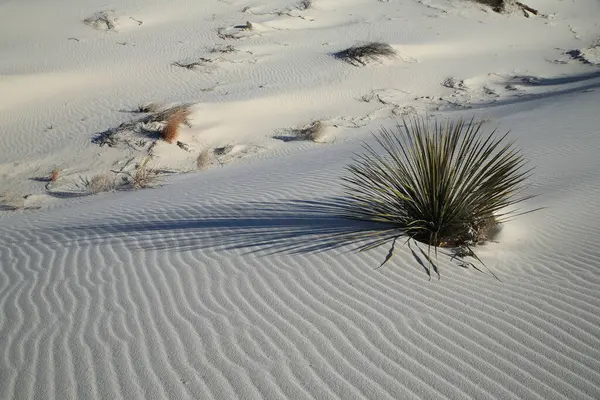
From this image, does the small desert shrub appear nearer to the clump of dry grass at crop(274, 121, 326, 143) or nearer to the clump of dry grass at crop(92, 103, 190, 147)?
the clump of dry grass at crop(92, 103, 190, 147)

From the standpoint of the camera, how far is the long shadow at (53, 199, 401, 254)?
4609 millimetres

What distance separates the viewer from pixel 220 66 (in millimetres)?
16344

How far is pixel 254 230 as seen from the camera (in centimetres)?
511

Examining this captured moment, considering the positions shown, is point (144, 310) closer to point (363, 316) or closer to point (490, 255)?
point (363, 316)

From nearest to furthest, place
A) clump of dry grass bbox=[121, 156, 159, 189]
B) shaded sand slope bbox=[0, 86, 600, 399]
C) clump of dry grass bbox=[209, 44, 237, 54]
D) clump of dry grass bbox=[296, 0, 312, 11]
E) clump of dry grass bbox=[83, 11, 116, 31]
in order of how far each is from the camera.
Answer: shaded sand slope bbox=[0, 86, 600, 399] < clump of dry grass bbox=[121, 156, 159, 189] < clump of dry grass bbox=[209, 44, 237, 54] < clump of dry grass bbox=[83, 11, 116, 31] < clump of dry grass bbox=[296, 0, 312, 11]

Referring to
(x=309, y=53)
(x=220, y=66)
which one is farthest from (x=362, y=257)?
(x=309, y=53)

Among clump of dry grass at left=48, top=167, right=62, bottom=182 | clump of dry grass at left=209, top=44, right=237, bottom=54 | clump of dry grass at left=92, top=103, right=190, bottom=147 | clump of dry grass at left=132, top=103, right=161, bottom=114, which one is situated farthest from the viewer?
clump of dry grass at left=209, top=44, right=237, bottom=54

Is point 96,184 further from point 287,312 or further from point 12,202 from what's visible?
point 287,312

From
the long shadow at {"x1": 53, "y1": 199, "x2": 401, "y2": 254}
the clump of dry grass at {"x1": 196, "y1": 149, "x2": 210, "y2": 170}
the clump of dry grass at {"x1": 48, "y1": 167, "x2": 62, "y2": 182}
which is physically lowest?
the clump of dry grass at {"x1": 48, "y1": 167, "x2": 62, "y2": 182}

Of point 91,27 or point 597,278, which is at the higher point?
point 91,27

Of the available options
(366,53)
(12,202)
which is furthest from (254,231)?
(366,53)

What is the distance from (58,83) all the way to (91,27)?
594cm

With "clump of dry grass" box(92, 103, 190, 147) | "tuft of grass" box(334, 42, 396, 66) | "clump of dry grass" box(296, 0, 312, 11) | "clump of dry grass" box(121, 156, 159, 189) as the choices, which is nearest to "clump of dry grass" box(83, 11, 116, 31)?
"clump of dry grass" box(296, 0, 312, 11)

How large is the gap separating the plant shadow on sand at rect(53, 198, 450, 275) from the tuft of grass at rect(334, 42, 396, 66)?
39.4 ft
